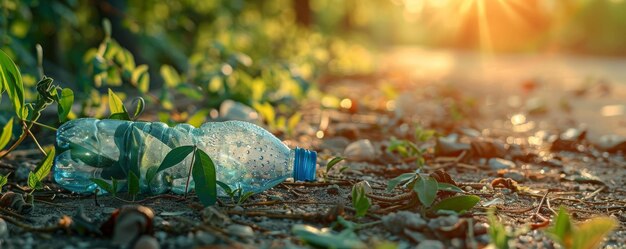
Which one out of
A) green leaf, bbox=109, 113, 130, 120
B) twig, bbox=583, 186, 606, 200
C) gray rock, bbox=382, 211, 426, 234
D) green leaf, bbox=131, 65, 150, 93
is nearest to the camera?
gray rock, bbox=382, 211, 426, 234

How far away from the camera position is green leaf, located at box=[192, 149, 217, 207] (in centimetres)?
182

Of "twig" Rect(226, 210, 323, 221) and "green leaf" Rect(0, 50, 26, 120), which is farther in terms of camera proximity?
"green leaf" Rect(0, 50, 26, 120)

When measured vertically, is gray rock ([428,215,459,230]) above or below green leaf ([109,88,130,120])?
below

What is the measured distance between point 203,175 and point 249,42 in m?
5.44

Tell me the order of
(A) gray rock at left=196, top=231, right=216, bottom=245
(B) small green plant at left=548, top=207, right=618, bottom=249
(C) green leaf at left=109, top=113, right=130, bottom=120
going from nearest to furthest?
(B) small green plant at left=548, top=207, right=618, bottom=249 → (A) gray rock at left=196, top=231, right=216, bottom=245 → (C) green leaf at left=109, top=113, right=130, bottom=120

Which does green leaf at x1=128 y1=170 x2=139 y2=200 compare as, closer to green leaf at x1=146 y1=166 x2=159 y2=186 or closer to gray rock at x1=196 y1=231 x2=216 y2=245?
green leaf at x1=146 y1=166 x2=159 y2=186

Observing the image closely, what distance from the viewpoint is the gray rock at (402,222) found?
65.4 inches

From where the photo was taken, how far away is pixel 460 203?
183cm

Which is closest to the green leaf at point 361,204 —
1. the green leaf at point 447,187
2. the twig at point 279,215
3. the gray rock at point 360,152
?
the twig at point 279,215

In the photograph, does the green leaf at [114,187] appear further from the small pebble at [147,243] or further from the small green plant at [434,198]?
the small green plant at [434,198]

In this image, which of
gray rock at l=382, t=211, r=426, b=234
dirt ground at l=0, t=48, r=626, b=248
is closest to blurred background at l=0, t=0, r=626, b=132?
dirt ground at l=0, t=48, r=626, b=248

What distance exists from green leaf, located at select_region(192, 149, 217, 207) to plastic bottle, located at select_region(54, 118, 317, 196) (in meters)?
0.20

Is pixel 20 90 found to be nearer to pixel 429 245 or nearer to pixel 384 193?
pixel 384 193

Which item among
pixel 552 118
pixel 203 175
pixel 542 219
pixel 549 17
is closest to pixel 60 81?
pixel 552 118
